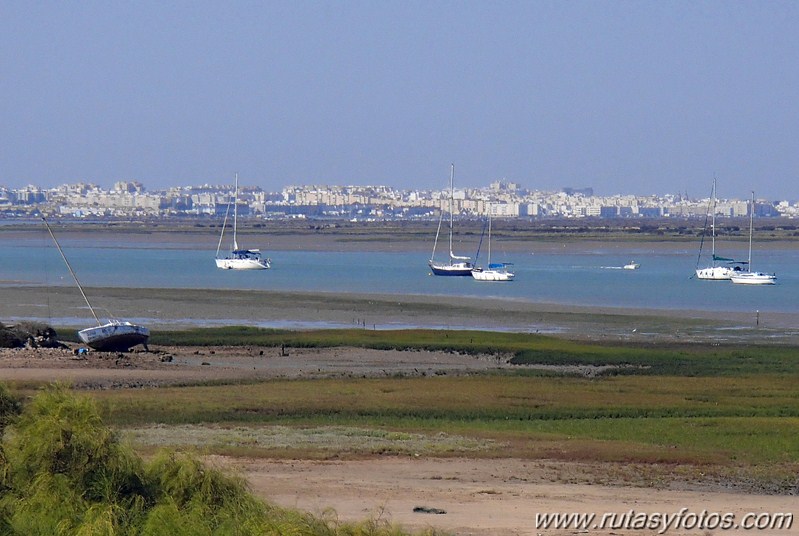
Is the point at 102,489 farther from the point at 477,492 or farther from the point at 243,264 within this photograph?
the point at 243,264

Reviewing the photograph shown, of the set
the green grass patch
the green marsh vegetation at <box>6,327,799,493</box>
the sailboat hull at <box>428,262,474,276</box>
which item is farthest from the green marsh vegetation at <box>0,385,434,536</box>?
the sailboat hull at <box>428,262,474,276</box>

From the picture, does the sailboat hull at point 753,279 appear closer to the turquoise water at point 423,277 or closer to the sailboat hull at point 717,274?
the turquoise water at point 423,277

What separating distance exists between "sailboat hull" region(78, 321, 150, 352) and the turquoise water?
28561mm

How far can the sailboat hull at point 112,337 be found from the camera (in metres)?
34.1

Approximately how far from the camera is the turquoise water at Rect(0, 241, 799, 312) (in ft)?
206

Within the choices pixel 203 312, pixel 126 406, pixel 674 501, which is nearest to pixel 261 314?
pixel 203 312

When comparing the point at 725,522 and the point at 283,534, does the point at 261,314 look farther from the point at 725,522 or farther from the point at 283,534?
the point at 283,534

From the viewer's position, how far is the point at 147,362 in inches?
1268

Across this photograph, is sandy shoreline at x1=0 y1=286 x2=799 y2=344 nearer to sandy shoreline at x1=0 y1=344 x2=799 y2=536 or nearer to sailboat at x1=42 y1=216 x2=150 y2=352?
sailboat at x1=42 y1=216 x2=150 y2=352

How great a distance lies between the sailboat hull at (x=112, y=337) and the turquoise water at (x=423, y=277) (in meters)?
28.6

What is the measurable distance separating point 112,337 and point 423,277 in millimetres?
45782

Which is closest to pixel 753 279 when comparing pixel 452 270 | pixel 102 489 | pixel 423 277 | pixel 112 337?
pixel 452 270

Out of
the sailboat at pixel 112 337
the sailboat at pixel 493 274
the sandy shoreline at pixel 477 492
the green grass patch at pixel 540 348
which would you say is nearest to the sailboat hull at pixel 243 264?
the sailboat at pixel 493 274

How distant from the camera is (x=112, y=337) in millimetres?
34125
